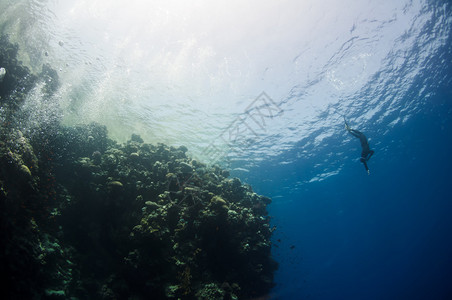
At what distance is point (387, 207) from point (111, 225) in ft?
198

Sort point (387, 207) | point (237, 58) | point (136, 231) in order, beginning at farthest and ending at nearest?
point (387, 207) < point (237, 58) < point (136, 231)

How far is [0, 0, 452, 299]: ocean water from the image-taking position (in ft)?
39.7

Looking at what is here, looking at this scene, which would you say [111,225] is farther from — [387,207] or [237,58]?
[387,207]

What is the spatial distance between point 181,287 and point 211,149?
716 inches

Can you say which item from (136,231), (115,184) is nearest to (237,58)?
(115,184)

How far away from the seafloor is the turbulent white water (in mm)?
7084

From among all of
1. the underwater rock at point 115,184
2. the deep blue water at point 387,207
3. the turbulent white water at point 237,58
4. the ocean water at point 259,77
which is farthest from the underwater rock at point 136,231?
the deep blue water at point 387,207

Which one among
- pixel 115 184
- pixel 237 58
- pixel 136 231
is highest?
pixel 237 58

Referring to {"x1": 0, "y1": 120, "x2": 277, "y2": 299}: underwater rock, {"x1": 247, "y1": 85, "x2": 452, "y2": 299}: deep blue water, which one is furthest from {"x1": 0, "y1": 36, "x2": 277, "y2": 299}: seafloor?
{"x1": 247, "y1": 85, "x2": 452, "y2": 299}: deep blue water

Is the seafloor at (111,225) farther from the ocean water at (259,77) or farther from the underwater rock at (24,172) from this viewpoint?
the ocean water at (259,77)

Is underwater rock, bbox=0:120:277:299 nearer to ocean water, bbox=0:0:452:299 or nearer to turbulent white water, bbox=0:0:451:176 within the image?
ocean water, bbox=0:0:452:299

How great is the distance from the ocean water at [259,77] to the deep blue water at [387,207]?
376 millimetres

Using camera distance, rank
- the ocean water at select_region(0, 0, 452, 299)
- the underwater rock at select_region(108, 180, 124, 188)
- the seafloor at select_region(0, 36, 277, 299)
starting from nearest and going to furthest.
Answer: the seafloor at select_region(0, 36, 277, 299) < the underwater rock at select_region(108, 180, 124, 188) < the ocean water at select_region(0, 0, 452, 299)

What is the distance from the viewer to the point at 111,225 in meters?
8.27
